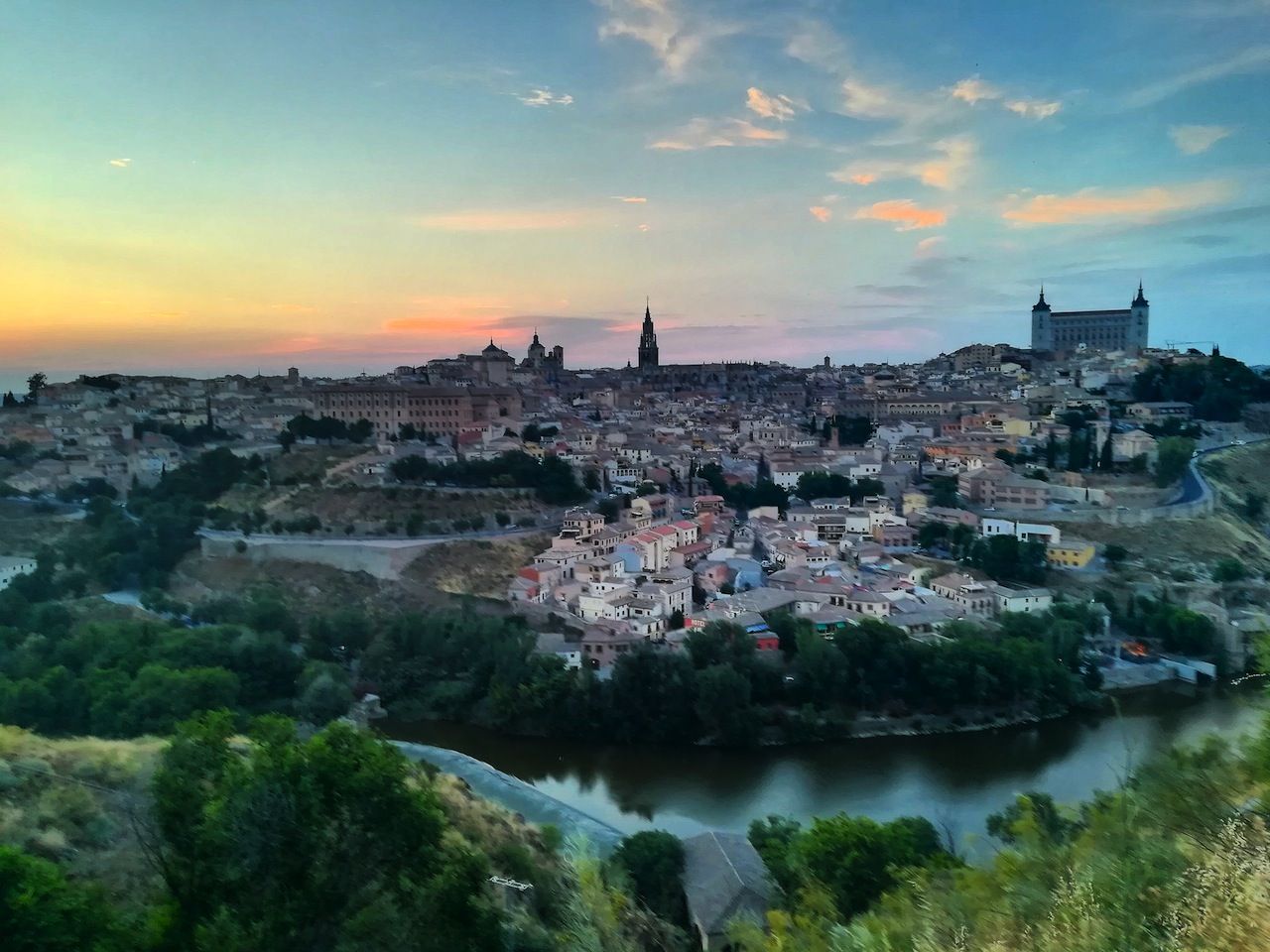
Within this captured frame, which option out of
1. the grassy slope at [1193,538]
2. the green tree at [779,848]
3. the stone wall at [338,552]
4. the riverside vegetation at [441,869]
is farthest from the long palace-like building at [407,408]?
the riverside vegetation at [441,869]

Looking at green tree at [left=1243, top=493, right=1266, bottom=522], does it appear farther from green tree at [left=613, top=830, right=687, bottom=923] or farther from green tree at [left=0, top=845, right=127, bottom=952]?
green tree at [left=0, top=845, right=127, bottom=952]

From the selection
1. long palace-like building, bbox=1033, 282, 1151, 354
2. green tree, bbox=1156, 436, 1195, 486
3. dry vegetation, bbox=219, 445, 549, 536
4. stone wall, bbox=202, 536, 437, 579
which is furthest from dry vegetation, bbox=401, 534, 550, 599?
long palace-like building, bbox=1033, 282, 1151, 354

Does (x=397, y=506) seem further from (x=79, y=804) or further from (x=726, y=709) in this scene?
(x=79, y=804)

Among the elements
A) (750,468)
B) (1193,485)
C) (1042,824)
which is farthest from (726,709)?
(1193,485)

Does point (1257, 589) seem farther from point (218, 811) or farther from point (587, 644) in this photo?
point (218, 811)

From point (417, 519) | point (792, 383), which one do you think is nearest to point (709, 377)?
point (792, 383)

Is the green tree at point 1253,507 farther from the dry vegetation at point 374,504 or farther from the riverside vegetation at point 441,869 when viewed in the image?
the riverside vegetation at point 441,869
